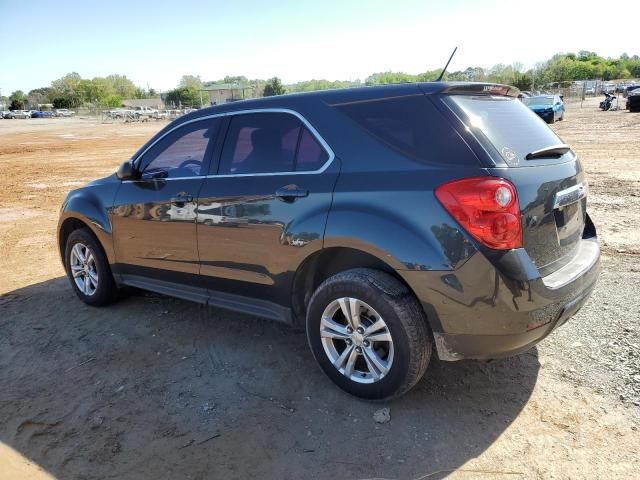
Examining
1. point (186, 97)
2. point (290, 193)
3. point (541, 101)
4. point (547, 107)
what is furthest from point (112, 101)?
point (290, 193)

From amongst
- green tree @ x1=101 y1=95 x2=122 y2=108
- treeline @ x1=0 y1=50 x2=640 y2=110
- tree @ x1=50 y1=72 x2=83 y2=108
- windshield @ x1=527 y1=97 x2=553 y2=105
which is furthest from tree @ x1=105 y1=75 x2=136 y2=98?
windshield @ x1=527 y1=97 x2=553 y2=105

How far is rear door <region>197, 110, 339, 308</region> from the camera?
3230mm

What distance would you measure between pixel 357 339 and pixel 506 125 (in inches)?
61.2

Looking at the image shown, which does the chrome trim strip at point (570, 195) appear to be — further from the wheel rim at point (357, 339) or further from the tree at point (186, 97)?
the tree at point (186, 97)

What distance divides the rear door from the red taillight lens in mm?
820

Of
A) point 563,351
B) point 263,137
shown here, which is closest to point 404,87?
point 263,137

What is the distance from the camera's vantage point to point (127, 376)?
368 cm

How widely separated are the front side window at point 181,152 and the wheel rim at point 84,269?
1150 mm

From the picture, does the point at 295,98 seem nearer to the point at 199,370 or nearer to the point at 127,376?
the point at 199,370

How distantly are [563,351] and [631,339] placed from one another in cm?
53

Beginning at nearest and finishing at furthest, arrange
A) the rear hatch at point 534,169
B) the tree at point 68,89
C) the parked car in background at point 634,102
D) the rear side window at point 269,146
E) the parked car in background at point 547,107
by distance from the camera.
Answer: the rear hatch at point 534,169 < the rear side window at point 269,146 < the parked car in background at point 547,107 < the parked car in background at point 634,102 < the tree at point 68,89

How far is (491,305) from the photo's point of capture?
2689mm

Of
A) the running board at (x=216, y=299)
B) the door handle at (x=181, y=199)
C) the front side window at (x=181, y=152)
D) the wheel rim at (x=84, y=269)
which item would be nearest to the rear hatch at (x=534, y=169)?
the running board at (x=216, y=299)

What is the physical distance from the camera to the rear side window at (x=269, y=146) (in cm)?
334
